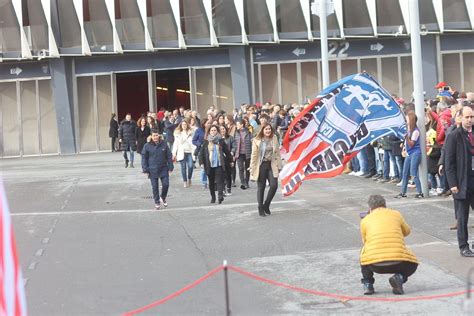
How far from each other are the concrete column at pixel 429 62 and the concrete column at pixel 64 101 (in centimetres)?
1701

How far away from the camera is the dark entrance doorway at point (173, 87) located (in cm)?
4059

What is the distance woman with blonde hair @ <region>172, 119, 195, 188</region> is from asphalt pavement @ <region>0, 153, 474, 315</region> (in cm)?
117

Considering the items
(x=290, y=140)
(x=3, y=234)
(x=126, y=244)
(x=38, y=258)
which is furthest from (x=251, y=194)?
(x=3, y=234)

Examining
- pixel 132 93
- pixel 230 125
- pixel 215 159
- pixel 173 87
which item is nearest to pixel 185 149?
pixel 230 125

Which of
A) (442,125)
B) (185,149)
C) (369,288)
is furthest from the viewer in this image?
(185,149)

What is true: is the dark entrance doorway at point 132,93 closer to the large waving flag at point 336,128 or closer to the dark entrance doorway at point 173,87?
the dark entrance doorway at point 173,87

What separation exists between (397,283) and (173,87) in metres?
33.0

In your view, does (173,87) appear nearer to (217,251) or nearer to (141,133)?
(141,133)

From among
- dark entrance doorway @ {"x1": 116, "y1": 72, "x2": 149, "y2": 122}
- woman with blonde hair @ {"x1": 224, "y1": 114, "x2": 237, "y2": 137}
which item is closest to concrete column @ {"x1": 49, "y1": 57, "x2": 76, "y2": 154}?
dark entrance doorway @ {"x1": 116, "y1": 72, "x2": 149, "y2": 122}

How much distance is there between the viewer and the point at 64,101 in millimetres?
40219

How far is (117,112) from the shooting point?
40.9 m

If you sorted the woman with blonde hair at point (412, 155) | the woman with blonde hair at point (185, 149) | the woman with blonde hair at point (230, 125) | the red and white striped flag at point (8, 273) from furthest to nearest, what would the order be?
the woman with blonde hair at point (185, 149) → the woman with blonde hair at point (230, 125) → the woman with blonde hair at point (412, 155) → the red and white striped flag at point (8, 273)

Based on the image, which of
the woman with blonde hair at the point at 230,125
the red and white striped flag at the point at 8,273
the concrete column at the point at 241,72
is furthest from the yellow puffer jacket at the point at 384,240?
the concrete column at the point at 241,72

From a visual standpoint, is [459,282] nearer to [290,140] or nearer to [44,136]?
[290,140]
